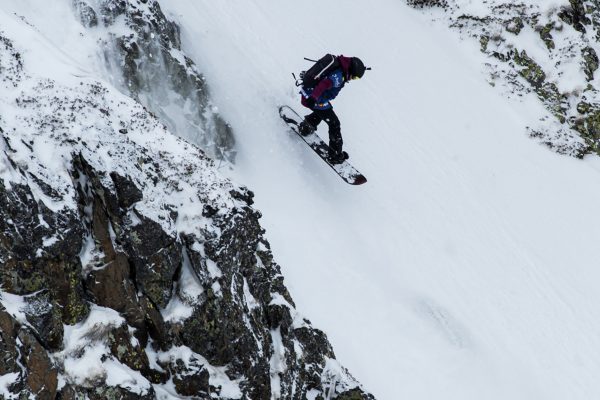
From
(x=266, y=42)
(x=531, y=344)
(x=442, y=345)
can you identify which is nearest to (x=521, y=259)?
(x=531, y=344)

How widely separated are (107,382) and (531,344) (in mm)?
9955

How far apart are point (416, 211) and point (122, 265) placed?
9.03m

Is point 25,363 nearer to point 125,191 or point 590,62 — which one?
point 125,191

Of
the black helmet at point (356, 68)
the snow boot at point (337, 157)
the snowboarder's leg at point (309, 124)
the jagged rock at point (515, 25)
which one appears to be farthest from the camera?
the jagged rock at point (515, 25)

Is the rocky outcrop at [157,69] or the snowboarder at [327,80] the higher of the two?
the snowboarder at [327,80]

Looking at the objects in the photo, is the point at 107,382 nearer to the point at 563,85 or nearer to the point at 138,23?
the point at 138,23

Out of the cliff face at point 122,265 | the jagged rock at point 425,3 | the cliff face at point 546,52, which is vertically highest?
the cliff face at point 546,52

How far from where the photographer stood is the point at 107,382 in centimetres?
793

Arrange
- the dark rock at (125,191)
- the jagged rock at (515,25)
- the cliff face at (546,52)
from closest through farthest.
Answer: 1. the dark rock at (125,191)
2. the cliff face at (546,52)
3. the jagged rock at (515,25)

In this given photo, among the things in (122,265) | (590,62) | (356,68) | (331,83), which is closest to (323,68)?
(331,83)

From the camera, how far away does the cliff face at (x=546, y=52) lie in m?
18.6

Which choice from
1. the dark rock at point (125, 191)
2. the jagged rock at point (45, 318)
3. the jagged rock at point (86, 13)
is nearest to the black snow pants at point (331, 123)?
the jagged rock at point (86, 13)

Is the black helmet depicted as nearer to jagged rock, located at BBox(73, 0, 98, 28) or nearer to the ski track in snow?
the ski track in snow

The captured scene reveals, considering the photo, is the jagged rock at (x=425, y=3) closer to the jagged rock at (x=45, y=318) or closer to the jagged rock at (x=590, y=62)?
the jagged rock at (x=590, y=62)
